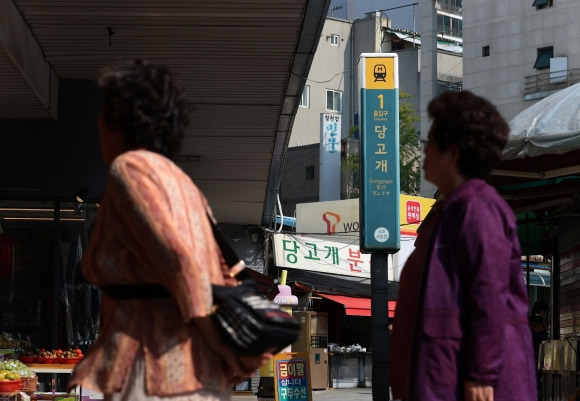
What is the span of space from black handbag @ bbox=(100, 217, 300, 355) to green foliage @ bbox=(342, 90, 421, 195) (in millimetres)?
49180

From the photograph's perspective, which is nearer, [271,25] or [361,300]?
[271,25]

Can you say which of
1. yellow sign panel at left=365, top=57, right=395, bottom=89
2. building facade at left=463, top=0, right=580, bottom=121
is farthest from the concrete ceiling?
building facade at left=463, top=0, right=580, bottom=121

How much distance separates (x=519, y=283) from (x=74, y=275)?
1111cm

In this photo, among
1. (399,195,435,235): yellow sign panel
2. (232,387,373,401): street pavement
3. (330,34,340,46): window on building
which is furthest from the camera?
(330,34,340,46): window on building

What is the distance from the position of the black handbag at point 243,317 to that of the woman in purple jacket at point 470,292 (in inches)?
23.2

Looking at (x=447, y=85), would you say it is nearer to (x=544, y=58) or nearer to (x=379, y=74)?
(x=544, y=58)

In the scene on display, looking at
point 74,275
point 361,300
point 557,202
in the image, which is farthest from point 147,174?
point 361,300

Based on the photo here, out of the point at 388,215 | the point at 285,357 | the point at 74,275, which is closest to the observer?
the point at 74,275

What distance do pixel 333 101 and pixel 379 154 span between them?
45.5m

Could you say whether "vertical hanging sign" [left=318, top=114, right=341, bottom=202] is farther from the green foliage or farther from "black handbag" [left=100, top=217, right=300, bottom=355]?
"black handbag" [left=100, top=217, right=300, bottom=355]

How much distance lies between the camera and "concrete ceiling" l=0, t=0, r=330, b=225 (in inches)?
418

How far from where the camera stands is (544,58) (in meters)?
54.6

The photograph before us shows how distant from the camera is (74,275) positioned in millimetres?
14344

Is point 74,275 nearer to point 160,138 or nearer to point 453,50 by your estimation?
point 160,138
